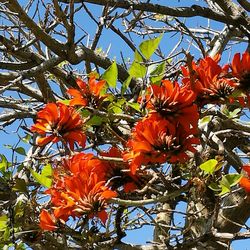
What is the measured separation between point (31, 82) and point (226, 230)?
65.1 inches

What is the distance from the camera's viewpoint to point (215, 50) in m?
2.79

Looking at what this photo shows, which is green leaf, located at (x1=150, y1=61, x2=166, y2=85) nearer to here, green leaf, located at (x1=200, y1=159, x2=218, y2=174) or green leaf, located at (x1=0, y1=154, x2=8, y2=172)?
green leaf, located at (x1=200, y1=159, x2=218, y2=174)

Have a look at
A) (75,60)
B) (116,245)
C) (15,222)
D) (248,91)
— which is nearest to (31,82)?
(75,60)

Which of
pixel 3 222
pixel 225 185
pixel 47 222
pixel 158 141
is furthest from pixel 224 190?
pixel 3 222

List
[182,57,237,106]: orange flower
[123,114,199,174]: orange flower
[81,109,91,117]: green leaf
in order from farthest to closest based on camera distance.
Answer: [81,109,91,117]: green leaf, [182,57,237,106]: orange flower, [123,114,199,174]: orange flower

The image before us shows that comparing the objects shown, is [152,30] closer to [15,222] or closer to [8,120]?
[8,120]

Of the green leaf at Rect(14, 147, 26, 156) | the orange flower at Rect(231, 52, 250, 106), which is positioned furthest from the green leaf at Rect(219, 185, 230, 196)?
the green leaf at Rect(14, 147, 26, 156)

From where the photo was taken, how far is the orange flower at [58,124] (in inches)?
51.5

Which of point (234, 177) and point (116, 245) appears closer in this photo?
point (234, 177)

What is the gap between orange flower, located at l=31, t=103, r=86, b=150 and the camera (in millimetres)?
1308

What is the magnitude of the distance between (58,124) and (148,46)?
0.29 meters

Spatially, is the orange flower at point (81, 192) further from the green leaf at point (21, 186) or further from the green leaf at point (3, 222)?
the green leaf at point (3, 222)

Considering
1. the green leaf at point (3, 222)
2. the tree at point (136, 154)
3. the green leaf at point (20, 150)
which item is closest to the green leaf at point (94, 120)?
the tree at point (136, 154)

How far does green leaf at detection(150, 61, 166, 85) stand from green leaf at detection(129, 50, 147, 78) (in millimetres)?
26
